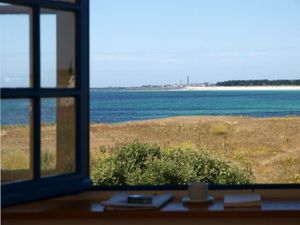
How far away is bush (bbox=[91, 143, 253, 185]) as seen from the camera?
15.3 feet

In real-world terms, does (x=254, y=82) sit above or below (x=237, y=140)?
above

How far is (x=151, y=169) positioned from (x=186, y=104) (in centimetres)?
1749

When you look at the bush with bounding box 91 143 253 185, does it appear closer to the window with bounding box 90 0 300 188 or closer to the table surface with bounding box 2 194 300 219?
the table surface with bounding box 2 194 300 219

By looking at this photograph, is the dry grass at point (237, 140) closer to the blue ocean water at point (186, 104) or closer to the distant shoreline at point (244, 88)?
the blue ocean water at point (186, 104)

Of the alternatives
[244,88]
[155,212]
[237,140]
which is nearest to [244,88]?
[244,88]

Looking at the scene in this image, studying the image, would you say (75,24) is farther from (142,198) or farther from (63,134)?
(142,198)

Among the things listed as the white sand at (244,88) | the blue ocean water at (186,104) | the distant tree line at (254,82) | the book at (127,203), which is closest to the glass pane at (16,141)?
the book at (127,203)

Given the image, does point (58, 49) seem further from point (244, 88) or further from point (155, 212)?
point (244, 88)

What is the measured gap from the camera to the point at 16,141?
8.88 feet

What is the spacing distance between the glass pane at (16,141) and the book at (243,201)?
2.41ft

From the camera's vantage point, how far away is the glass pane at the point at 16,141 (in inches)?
105

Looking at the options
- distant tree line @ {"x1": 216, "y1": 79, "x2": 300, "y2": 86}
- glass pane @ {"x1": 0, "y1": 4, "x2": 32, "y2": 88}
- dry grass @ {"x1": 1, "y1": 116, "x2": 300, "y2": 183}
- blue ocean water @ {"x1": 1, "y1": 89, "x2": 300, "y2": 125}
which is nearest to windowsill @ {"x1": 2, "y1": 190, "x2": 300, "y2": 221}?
glass pane @ {"x1": 0, "y1": 4, "x2": 32, "y2": 88}

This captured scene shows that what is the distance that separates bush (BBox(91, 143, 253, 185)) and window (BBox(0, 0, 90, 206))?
66.6 inches

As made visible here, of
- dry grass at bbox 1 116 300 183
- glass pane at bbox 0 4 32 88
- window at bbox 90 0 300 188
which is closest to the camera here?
glass pane at bbox 0 4 32 88
